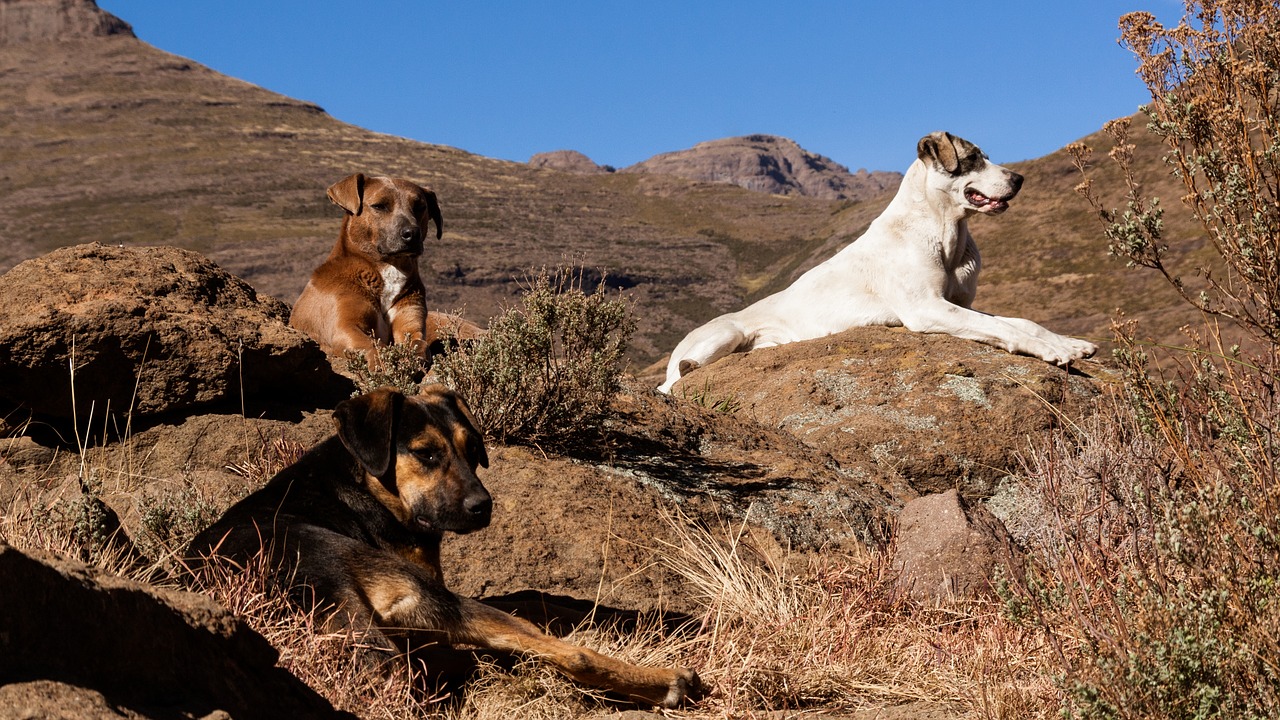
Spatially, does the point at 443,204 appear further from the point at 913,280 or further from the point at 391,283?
the point at 391,283

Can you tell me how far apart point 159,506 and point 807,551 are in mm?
3133

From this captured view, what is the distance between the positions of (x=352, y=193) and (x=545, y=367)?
253 centimetres

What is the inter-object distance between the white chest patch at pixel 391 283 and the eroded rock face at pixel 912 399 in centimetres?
219

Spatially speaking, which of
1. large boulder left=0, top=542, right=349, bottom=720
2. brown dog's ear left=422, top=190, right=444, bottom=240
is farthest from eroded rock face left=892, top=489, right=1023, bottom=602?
brown dog's ear left=422, top=190, right=444, bottom=240

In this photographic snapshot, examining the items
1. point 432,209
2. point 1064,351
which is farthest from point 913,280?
point 432,209

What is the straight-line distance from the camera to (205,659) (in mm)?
2805

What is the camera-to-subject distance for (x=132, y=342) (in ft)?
19.2

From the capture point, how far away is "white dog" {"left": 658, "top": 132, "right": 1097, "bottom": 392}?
32.0ft

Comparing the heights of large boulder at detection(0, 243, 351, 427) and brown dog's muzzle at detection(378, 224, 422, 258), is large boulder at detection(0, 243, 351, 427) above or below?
below

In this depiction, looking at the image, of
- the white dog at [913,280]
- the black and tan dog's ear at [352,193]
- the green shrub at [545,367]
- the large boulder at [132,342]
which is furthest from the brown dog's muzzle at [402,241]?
the white dog at [913,280]

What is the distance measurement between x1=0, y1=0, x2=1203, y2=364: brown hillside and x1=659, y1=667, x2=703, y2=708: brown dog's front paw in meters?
14.6

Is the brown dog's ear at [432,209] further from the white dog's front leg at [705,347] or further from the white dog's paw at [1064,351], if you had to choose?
the white dog's paw at [1064,351]

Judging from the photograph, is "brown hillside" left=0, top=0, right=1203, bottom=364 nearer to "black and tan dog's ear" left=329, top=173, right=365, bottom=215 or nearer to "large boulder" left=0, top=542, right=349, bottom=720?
"black and tan dog's ear" left=329, top=173, right=365, bottom=215

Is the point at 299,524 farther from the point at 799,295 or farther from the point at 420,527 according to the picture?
the point at 799,295
